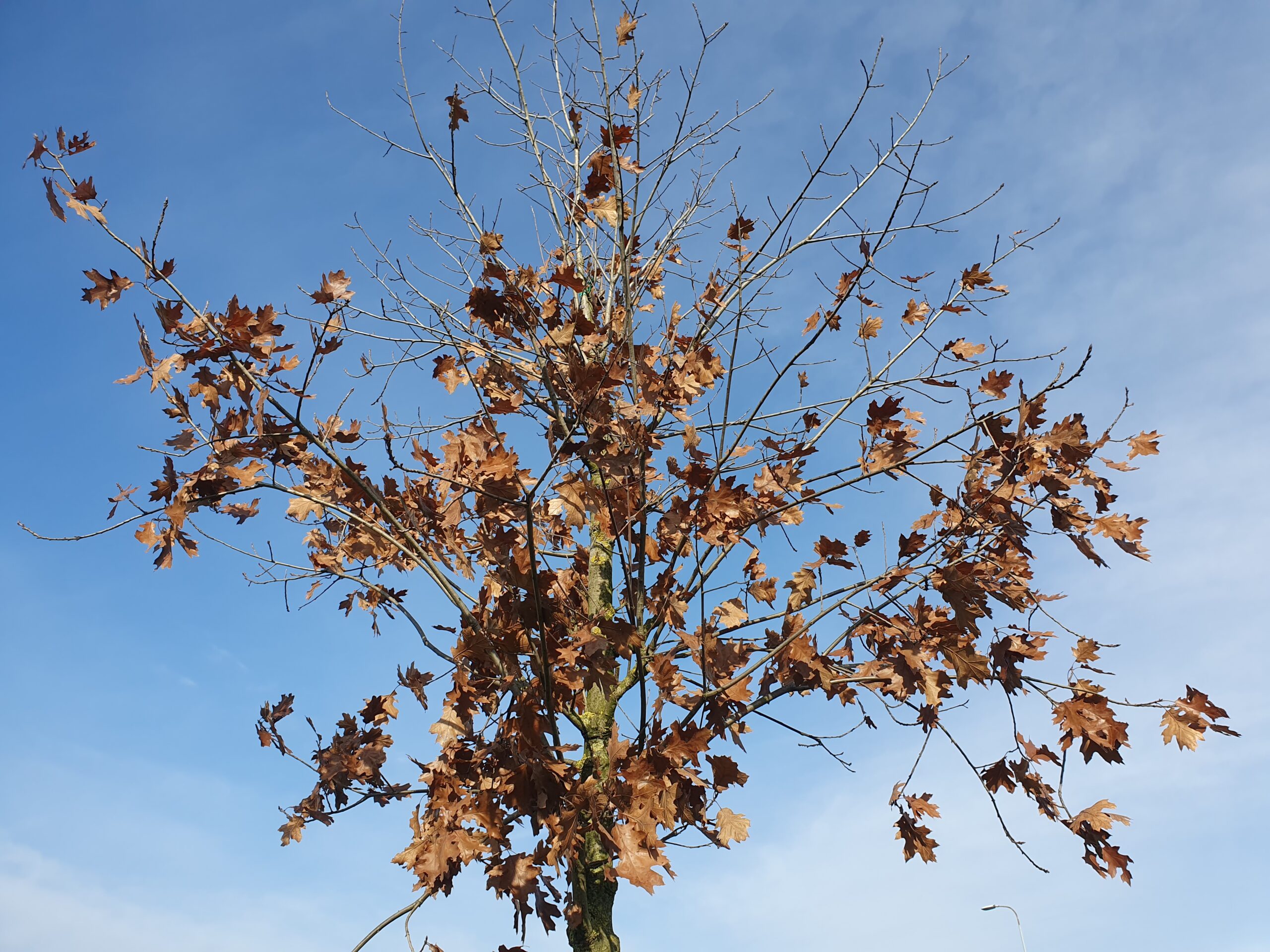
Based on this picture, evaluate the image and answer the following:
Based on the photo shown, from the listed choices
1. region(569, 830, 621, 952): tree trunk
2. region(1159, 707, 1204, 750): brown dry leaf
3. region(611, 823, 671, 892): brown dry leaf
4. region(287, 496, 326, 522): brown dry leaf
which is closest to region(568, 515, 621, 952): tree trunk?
region(569, 830, 621, 952): tree trunk

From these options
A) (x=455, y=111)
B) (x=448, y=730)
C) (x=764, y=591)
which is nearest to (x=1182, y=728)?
(x=764, y=591)

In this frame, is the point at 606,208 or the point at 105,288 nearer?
the point at 105,288

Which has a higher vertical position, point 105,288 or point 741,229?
point 741,229

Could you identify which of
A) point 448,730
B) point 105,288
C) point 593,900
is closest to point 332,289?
point 105,288

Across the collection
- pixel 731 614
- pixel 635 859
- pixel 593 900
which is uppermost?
pixel 731 614

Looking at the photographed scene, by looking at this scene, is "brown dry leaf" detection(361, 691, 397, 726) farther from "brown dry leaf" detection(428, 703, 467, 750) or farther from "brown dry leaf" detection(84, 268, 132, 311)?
"brown dry leaf" detection(84, 268, 132, 311)

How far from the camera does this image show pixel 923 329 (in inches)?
196

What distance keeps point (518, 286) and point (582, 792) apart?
96.6 inches

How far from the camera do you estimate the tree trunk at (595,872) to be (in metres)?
4.18

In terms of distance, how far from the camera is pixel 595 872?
4.32 meters

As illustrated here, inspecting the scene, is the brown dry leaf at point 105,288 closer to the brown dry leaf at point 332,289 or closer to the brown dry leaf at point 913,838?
the brown dry leaf at point 332,289

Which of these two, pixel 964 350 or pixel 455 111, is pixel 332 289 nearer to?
pixel 455 111

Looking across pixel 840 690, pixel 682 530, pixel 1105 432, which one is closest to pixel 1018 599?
pixel 1105 432

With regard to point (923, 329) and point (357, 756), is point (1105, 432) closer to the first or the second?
point (923, 329)
